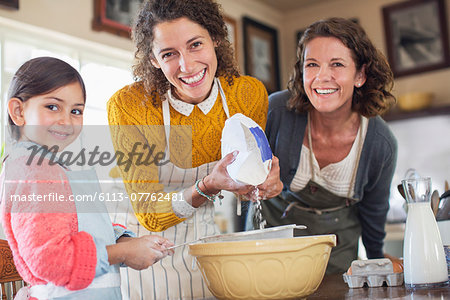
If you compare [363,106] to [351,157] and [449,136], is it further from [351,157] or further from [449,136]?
[449,136]

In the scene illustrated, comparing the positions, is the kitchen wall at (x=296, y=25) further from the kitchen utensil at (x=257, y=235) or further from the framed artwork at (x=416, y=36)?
the kitchen utensil at (x=257, y=235)

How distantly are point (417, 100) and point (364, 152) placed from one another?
2.64m

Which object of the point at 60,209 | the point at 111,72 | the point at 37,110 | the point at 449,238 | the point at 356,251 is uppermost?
the point at 111,72

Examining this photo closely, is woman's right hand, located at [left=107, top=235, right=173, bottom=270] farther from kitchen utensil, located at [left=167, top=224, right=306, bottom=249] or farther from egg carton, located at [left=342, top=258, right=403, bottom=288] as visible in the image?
egg carton, located at [left=342, top=258, right=403, bottom=288]

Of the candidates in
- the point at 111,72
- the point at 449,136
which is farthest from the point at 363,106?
the point at 449,136

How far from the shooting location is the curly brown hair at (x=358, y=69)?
61.0 inches

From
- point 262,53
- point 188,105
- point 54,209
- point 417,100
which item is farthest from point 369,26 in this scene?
point 54,209

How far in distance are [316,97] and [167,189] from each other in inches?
22.3

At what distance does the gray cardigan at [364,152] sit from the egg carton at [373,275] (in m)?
0.59

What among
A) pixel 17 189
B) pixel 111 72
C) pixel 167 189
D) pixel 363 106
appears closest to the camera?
pixel 17 189

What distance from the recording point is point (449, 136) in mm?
3861

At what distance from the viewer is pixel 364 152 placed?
164 cm

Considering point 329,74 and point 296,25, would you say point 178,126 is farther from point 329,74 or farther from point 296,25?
point 296,25

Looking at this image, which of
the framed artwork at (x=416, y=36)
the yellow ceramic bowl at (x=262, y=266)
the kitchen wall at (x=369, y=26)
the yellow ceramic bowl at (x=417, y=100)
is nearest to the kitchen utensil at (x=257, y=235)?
the yellow ceramic bowl at (x=262, y=266)
